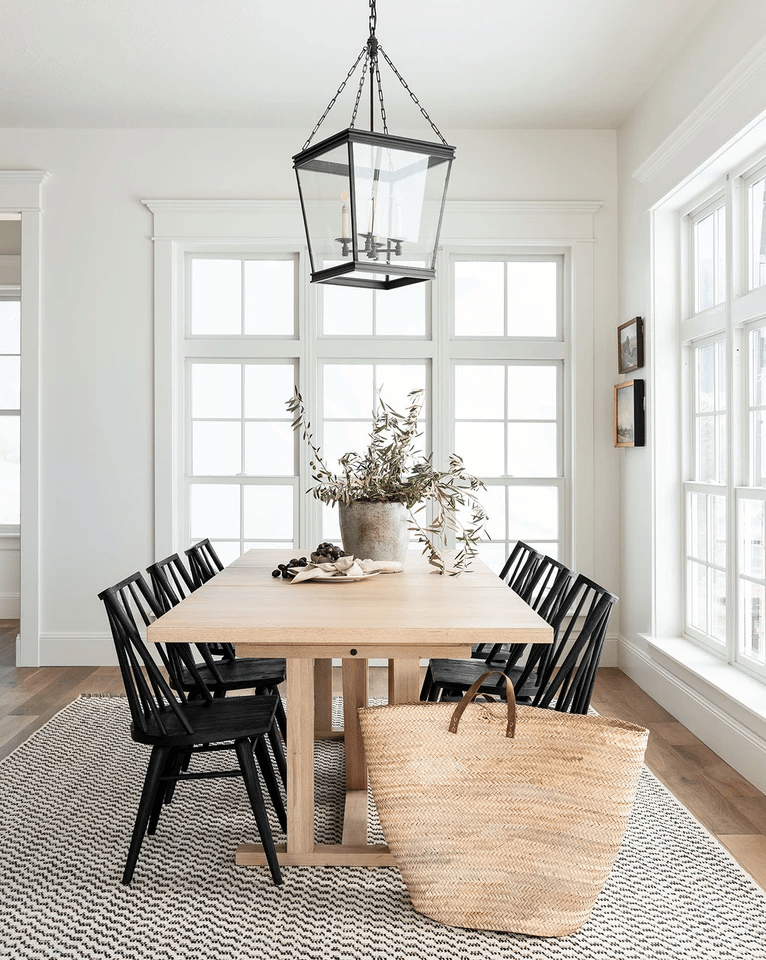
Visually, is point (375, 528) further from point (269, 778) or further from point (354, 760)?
point (269, 778)

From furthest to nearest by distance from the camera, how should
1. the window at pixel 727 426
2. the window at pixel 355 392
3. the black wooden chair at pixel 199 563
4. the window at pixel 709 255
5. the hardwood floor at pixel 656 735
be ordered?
the window at pixel 355 392
the window at pixel 709 255
the window at pixel 727 426
the black wooden chair at pixel 199 563
the hardwood floor at pixel 656 735

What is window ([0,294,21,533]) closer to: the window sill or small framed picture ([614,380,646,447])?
small framed picture ([614,380,646,447])

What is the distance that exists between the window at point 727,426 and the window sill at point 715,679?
0.21ft

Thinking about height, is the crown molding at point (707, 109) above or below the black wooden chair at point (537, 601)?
above

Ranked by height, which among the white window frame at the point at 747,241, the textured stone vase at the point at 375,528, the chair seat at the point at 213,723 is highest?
the white window frame at the point at 747,241

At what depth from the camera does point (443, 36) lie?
3791mm

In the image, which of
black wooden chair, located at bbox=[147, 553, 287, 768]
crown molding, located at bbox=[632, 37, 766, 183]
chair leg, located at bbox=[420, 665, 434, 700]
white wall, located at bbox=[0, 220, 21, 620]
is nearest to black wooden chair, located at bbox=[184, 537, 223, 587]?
black wooden chair, located at bbox=[147, 553, 287, 768]

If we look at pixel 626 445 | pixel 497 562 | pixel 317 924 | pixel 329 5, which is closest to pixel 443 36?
pixel 329 5

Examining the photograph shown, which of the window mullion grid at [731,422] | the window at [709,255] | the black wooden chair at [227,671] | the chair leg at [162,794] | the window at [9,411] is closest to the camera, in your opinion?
the chair leg at [162,794]

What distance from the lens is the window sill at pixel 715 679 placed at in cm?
312

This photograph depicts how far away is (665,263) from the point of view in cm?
424

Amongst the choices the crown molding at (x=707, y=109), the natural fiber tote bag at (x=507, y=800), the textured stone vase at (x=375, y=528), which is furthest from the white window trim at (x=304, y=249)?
the natural fiber tote bag at (x=507, y=800)

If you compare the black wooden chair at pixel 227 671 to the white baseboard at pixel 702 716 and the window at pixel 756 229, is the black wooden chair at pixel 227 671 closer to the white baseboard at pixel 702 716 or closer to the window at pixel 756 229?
the white baseboard at pixel 702 716

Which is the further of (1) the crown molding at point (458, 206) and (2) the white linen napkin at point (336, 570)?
(1) the crown molding at point (458, 206)
